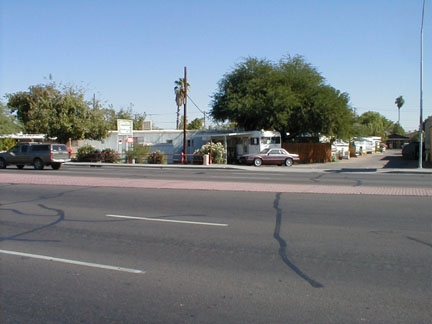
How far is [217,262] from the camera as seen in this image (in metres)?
6.49

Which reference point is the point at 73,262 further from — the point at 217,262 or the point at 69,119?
the point at 69,119

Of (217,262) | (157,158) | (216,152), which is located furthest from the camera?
(157,158)

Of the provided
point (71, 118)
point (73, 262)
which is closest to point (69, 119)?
point (71, 118)

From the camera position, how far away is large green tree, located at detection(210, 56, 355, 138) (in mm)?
40031

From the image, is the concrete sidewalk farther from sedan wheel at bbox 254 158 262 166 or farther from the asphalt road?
the asphalt road

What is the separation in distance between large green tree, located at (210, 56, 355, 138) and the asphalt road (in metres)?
28.4

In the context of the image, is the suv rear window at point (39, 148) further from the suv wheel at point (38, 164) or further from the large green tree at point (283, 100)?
the large green tree at point (283, 100)

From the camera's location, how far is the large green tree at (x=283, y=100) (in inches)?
1576

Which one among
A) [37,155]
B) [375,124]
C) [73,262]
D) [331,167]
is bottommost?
[73,262]

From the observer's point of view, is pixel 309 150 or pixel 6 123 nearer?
pixel 309 150

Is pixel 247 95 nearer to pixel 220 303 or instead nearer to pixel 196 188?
pixel 196 188

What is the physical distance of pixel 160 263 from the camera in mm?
6465

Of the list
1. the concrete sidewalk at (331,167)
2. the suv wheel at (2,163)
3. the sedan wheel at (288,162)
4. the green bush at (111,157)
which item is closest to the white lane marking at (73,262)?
the concrete sidewalk at (331,167)

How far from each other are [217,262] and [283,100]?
112ft
